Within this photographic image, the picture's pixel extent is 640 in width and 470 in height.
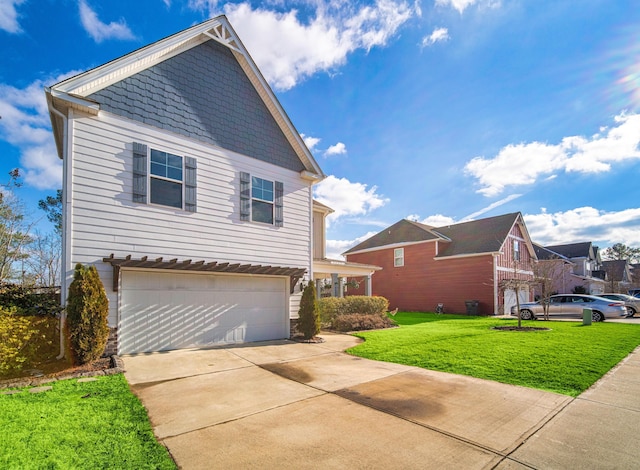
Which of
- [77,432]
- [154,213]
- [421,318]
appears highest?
[154,213]

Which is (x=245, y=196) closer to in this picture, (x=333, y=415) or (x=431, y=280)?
(x=333, y=415)

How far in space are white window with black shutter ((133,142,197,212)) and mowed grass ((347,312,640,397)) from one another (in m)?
6.43

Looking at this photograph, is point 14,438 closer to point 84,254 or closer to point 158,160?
point 84,254

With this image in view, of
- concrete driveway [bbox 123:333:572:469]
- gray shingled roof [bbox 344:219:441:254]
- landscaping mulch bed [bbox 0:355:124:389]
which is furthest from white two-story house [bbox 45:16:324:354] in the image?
gray shingled roof [bbox 344:219:441:254]

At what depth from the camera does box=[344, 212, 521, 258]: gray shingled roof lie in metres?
24.2

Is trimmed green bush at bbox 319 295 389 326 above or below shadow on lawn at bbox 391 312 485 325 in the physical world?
above

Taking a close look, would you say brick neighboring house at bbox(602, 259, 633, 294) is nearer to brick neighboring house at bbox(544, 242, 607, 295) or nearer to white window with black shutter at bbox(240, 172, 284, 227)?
brick neighboring house at bbox(544, 242, 607, 295)

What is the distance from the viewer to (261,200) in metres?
11.2

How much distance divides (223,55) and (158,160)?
14.6 ft

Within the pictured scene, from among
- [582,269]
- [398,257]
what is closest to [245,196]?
→ [398,257]

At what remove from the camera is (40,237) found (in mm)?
18188

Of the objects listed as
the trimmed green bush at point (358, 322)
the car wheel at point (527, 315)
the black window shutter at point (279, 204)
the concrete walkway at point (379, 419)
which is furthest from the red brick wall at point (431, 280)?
the black window shutter at point (279, 204)

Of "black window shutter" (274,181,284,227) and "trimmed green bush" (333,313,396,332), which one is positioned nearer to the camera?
"black window shutter" (274,181,284,227)

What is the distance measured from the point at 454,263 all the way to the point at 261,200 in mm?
18719
